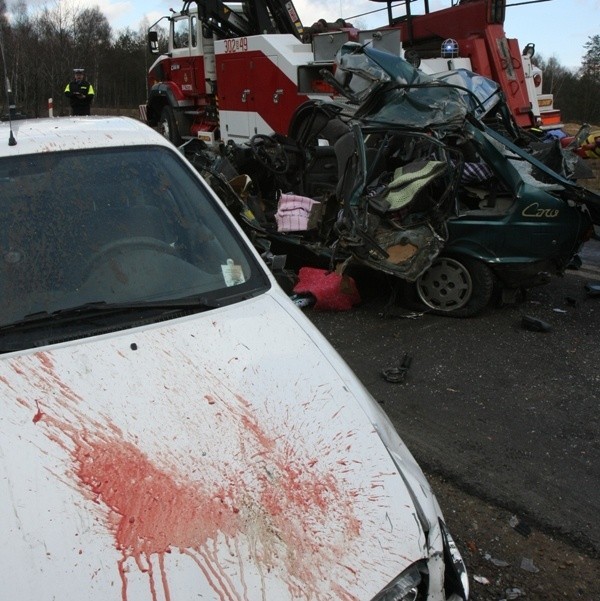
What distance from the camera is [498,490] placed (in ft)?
11.6

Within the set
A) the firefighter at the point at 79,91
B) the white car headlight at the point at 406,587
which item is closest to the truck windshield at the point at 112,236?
the white car headlight at the point at 406,587

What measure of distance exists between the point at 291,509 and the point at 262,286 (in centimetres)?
112

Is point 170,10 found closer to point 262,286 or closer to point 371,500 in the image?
point 262,286

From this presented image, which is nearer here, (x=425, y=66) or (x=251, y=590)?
(x=251, y=590)

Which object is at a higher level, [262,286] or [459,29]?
[459,29]

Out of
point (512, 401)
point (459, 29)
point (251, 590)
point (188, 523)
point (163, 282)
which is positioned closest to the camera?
point (251, 590)

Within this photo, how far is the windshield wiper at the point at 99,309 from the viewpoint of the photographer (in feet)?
7.74

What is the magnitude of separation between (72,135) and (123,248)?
26.2 inches

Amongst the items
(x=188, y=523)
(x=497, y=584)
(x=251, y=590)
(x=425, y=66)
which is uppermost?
(x=425, y=66)

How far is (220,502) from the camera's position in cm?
185

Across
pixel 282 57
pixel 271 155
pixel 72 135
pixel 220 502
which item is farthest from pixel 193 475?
pixel 282 57

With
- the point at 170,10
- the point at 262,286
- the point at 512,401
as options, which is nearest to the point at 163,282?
the point at 262,286

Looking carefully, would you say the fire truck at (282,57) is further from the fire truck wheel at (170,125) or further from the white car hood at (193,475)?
the white car hood at (193,475)

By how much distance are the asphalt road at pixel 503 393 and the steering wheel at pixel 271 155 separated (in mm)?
1635
